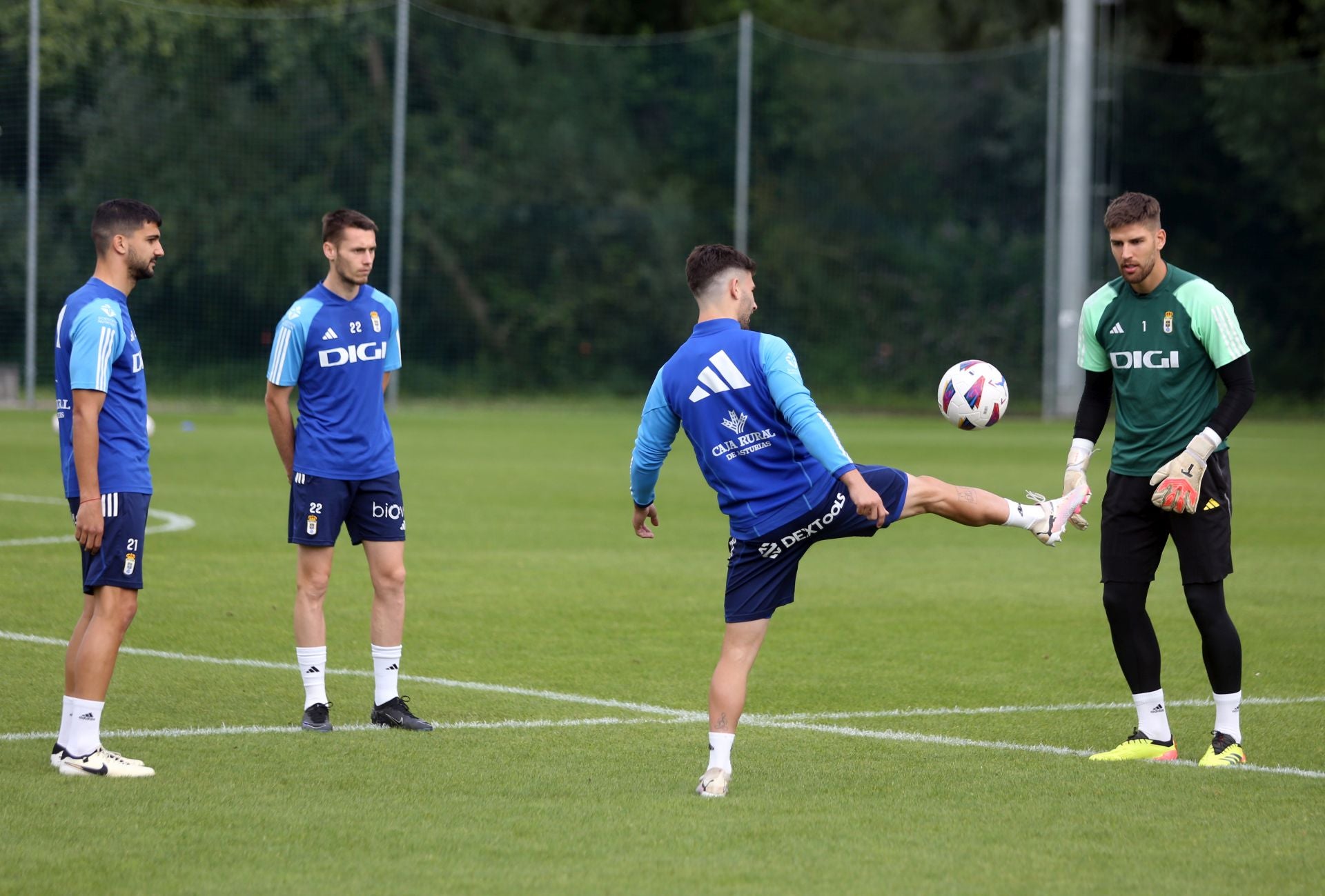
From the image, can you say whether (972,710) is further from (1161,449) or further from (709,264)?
(709,264)

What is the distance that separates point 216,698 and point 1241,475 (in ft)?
52.4

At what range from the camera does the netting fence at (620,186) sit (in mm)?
34219

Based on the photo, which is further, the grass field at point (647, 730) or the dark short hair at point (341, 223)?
the dark short hair at point (341, 223)

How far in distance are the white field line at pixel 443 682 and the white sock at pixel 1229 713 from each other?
2.11 meters

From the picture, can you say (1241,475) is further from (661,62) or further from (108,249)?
(661,62)

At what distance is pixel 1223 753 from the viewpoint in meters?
6.48

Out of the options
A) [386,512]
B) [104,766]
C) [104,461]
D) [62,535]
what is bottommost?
[104,766]

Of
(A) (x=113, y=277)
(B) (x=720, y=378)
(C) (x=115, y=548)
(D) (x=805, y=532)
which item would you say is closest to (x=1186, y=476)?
(D) (x=805, y=532)

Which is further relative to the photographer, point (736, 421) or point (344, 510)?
point (344, 510)

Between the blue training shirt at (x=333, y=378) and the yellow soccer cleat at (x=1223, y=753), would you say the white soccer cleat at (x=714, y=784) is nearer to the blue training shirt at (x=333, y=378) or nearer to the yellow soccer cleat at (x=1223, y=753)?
the yellow soccer cleat at (x=1223, y=753)

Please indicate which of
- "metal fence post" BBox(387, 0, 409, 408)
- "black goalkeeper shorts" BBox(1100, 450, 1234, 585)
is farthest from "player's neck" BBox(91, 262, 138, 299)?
"metal fence post" BBox(387, 0, 409, 408)

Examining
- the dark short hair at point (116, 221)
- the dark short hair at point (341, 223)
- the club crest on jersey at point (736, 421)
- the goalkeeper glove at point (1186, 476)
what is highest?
the dark short hair at point (341, 223)

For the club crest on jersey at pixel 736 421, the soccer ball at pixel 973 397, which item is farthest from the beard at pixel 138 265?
the soccer ball at pixel 973 397

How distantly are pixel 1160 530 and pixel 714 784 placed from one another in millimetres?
2211
